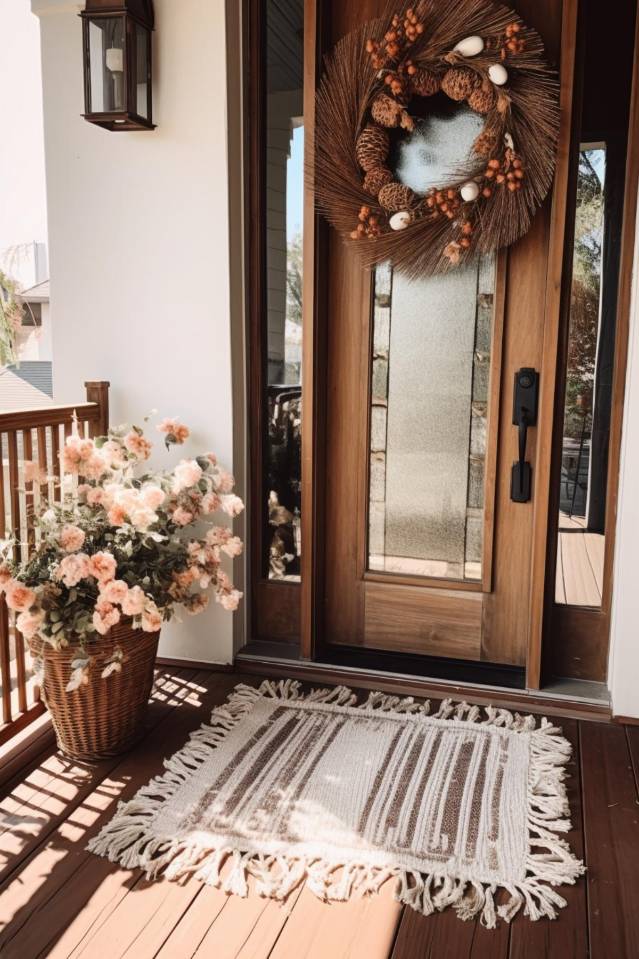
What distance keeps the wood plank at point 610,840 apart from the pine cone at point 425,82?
6.79 feet

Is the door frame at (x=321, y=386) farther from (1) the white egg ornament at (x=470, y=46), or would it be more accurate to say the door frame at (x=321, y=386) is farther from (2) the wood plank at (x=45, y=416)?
(2) the wood plank at (x=45, y=416)

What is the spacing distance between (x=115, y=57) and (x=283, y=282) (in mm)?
884

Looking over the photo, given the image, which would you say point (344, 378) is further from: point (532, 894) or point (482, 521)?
point (532, 894)

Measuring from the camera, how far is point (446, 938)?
158 centimetres

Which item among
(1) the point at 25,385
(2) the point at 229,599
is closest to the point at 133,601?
(2) the point at 229,599

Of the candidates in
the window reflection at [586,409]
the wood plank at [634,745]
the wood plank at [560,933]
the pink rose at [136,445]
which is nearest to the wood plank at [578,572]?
the window reflection at [586,409]

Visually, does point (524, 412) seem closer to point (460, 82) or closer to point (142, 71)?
point (460, 82)

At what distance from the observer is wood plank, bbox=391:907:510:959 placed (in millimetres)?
1539

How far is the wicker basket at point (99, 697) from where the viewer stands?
85.7 inches

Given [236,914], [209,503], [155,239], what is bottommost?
[236,914]

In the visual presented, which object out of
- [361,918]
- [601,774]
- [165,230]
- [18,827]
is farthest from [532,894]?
[165,230]

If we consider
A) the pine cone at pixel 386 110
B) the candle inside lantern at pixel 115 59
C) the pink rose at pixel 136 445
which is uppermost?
the candle inside lantern at pixel 115 59

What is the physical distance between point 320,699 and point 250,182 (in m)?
1.81

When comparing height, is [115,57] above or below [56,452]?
above
